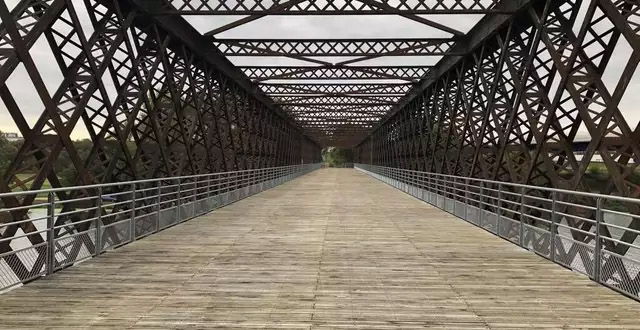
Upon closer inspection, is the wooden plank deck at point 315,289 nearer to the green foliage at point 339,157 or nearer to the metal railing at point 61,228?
the metal railing at point 61,228

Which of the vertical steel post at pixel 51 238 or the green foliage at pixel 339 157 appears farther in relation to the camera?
the green foliage at pixel 339 157

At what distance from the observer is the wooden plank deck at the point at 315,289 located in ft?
16.8

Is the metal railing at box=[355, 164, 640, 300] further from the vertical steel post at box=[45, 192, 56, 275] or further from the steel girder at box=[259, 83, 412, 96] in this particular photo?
the steel girder at box=[259, 83, 412, 96]

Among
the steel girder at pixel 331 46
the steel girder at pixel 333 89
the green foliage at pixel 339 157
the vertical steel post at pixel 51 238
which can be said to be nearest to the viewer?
the vertical steel post at pixel 51 238

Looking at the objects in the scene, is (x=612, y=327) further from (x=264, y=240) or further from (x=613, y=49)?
(x=613, y=49)

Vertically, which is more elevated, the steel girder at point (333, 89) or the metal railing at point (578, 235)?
the steel girder at point (333, 89)

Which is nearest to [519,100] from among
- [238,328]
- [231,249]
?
[231,249]

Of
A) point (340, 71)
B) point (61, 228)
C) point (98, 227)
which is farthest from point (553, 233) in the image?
point (340, 71)

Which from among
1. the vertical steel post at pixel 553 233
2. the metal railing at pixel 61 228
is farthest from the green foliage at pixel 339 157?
the vertical steel post at pixel 553 233

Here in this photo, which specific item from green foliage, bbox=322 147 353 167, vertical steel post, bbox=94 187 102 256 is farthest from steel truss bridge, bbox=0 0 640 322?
green foliage, bbox=322 147 353 167

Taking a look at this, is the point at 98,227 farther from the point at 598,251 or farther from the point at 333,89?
the point at 333,89

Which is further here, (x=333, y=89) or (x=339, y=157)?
(x=339, y=157)

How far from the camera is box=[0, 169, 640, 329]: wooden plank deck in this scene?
5113 millimetres

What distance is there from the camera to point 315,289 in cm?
628
